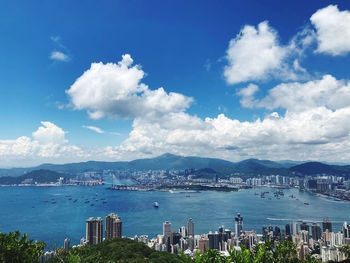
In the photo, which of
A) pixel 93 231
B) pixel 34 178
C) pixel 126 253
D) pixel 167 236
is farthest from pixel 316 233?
pixel 34 178

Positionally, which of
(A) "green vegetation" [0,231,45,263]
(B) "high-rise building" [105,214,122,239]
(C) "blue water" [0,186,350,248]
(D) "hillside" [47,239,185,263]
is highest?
(A) "green vegetation" [0,231,45,263]

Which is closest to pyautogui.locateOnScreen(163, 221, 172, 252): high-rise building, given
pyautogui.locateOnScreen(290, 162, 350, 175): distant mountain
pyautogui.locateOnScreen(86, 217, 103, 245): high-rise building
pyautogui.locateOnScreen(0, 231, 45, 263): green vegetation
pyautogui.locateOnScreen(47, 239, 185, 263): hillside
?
pyautogui.locateOnScreen(86, 217, 103, 245): high-rise building

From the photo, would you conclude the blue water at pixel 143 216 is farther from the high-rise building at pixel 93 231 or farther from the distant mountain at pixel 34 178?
the distant mountain at pixel 34 178

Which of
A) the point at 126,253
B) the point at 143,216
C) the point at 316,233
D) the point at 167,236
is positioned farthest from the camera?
the point at 143,216

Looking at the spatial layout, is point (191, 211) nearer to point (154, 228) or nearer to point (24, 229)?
point (154, 228)

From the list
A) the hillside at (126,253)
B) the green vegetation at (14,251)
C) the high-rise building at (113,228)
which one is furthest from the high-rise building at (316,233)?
the green vegetation at (14,251)

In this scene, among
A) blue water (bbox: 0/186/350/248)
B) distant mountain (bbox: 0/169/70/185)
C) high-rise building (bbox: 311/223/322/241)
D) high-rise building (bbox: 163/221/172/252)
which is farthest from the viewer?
distant mountain (bbox: 0/169/70/185)

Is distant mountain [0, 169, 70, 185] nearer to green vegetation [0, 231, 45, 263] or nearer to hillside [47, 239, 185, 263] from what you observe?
hillside [47, 239, 185, 263]

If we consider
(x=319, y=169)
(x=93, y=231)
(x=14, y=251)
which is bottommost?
(x=93, y=231)

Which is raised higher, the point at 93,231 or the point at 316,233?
the point at 93,231

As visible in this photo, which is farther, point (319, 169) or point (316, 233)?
point (319, 169)

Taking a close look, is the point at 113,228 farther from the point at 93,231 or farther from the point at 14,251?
the point at 14,251
